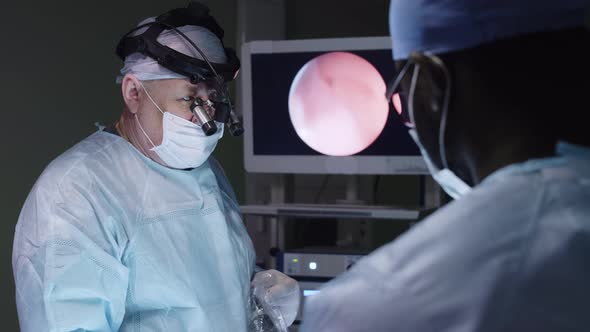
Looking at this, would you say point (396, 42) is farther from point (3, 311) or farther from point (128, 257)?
point (3, 311)

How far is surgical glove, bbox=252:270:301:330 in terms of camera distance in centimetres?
181

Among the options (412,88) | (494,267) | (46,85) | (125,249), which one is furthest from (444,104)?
(46,85)

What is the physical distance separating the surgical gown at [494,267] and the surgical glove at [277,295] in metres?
1.05

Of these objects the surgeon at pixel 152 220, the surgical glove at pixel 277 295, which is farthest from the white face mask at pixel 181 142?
the surgical glove at pixel 277 295

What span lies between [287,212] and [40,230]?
3.11 ft

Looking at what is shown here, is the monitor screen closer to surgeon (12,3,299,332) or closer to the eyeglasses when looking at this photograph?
surgeon (12,3,299,332)

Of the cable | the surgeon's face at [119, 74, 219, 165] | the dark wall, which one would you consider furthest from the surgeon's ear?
the cable

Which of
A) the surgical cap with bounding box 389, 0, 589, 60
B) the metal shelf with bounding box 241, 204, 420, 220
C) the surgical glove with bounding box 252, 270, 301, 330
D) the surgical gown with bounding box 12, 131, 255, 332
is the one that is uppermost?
the surgical cap with bounding box 389, 0, 589, 60

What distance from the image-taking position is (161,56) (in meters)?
1.69

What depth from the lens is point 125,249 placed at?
1.60m

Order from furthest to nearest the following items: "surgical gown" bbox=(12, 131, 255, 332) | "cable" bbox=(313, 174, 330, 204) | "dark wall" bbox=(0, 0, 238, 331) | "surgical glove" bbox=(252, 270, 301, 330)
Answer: "cable" bbox=(313, 174, 330, 204) < "dark wall" bbox=(0, 0, 238, 331) < "surgical glove" bbox=(252, 270, 301, 330) < "surgical gown" bbox=(12, 131, 255, 332)

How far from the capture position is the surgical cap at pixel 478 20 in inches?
31.0

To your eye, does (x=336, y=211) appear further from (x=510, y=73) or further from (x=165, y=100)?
(x=510, y=73)

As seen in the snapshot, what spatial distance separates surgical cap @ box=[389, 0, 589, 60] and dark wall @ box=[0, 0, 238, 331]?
1.80 meters
